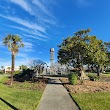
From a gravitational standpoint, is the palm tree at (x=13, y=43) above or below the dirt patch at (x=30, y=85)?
above

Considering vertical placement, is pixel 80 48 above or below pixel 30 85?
above

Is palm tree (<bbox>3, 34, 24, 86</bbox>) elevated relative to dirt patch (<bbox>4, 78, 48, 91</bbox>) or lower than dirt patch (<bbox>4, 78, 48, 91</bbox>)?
elevated

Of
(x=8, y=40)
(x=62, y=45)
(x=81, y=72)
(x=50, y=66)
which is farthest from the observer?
(x=50, y=66)

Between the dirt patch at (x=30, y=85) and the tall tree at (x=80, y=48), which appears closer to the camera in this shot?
the dirt patch at (x=30, y=85)

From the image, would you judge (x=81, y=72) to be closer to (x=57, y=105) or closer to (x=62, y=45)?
(x=62, y=45)

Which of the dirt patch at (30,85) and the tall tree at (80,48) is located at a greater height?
the tall tree at (80,48)

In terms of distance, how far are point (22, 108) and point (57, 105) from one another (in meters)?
2.45

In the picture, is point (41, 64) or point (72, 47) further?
point (41, 64)

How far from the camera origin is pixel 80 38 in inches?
1309

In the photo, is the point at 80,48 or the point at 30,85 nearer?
the point at 30,85

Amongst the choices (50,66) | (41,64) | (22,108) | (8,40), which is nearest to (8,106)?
(22,108)

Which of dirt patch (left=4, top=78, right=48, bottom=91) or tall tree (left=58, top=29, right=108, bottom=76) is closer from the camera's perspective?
dirt patch (left=4, top=78, right=48, bottom=91)

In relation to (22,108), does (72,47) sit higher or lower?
higher

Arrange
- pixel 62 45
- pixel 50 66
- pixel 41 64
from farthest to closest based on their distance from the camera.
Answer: pixel 50 66, pixel 41 64, pixel 62 45
